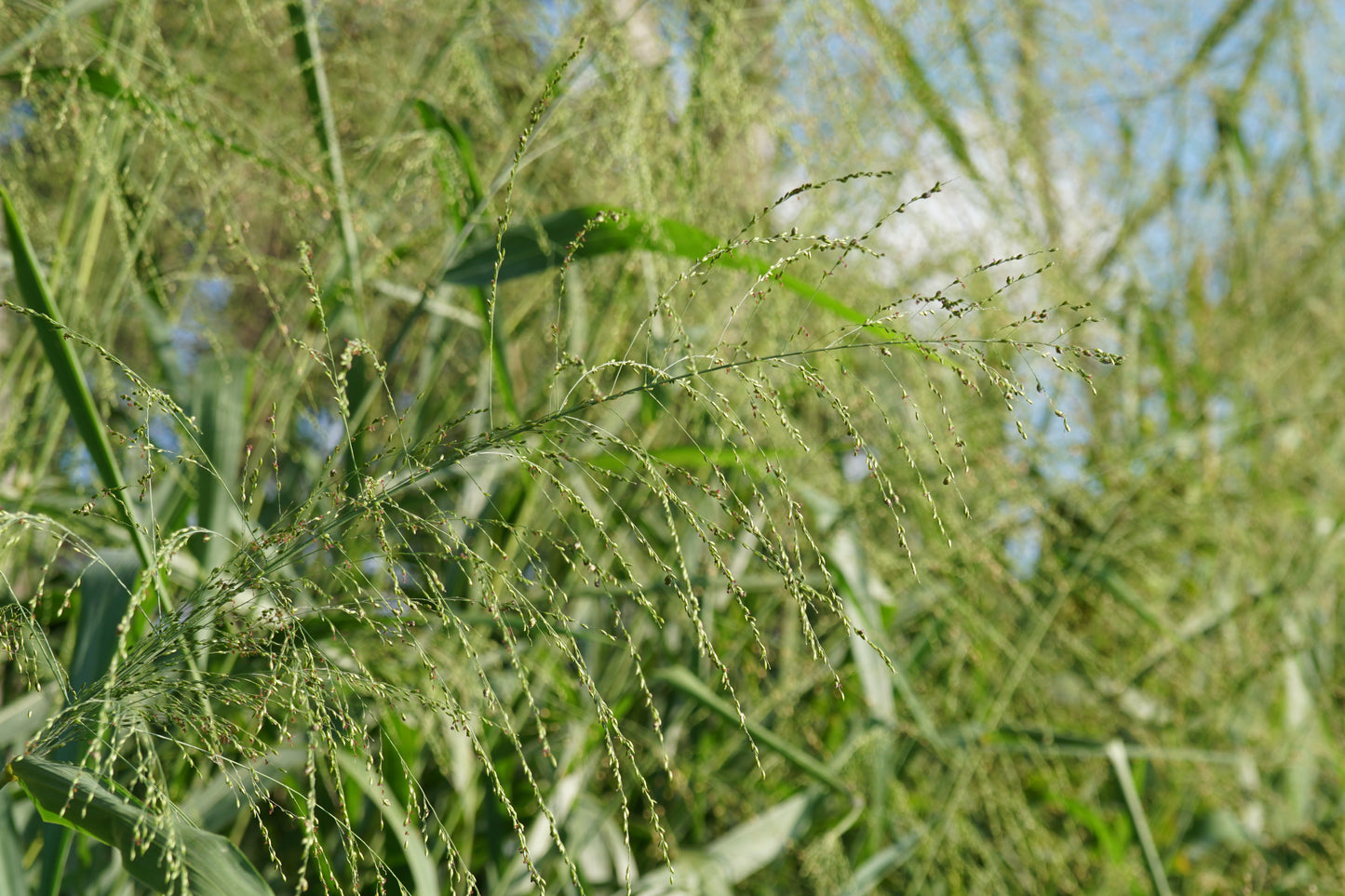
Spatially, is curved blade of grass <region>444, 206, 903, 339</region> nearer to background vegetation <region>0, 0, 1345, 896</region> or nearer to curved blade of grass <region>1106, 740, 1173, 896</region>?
background vegetation <region>0, 0, 1345, 896</region>

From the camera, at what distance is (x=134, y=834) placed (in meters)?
0.61

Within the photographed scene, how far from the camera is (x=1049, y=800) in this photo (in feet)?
6.18

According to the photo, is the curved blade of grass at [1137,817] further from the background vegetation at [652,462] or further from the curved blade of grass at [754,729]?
the curved blade of grass at [754,729]

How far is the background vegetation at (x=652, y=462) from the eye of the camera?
2.89 ft

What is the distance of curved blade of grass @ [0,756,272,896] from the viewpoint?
2.02ft

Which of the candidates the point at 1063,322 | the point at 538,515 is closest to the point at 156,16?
the point at 538,515

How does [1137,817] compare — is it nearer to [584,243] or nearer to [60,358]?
[584,243]

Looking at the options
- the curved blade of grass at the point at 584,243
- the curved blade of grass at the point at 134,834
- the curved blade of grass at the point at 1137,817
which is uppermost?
the curved blade of grass at the point at 584,243

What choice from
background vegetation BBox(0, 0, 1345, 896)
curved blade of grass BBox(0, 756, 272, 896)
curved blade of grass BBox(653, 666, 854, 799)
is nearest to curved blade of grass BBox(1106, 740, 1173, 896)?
background vegetation BBox(0, 0, 1345, 896)

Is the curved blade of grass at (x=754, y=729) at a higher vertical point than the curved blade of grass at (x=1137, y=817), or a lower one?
higher

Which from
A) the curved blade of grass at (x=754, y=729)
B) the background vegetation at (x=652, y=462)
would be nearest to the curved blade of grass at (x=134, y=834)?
the background vegetation at (x=652, y=462)

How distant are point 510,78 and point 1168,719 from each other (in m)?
1.62

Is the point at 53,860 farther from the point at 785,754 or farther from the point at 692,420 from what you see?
the point at 692,420

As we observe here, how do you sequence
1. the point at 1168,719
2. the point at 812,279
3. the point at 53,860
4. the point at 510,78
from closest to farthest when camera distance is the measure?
the point at 53,860 → the point at 812,279 → the point at 510,78 → the point at 1168,719
